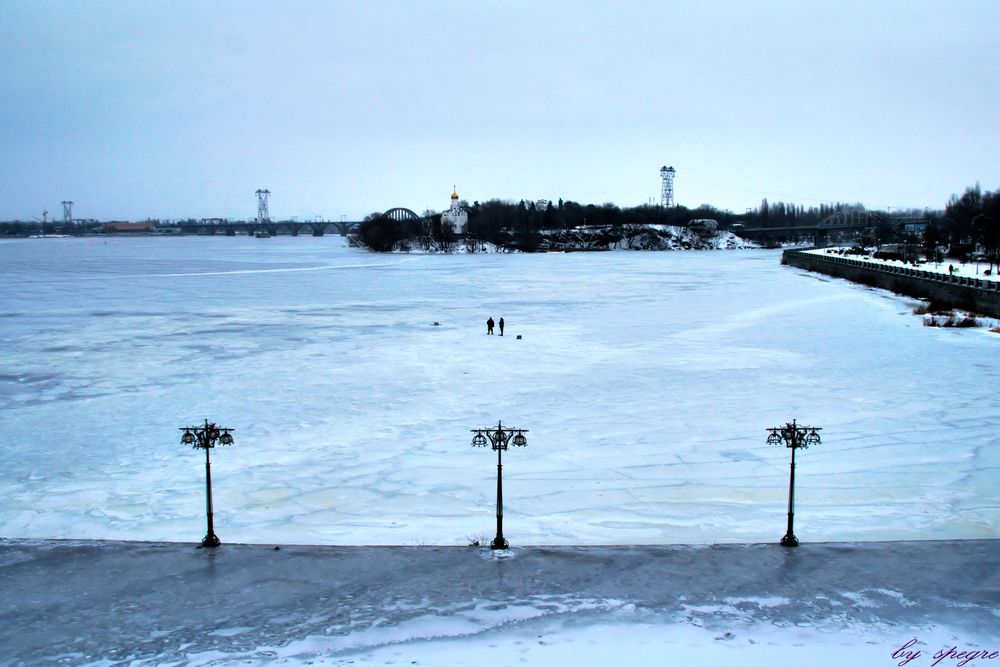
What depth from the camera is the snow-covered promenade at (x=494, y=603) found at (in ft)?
21.8

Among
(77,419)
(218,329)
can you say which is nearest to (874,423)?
(77,419)

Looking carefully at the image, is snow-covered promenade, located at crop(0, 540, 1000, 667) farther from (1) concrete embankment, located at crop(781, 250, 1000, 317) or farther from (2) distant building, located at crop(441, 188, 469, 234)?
(2) distant building, located at crop(441, 188, 469, 234)

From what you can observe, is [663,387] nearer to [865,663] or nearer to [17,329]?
[865,663]

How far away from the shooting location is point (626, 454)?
1191 centimetres

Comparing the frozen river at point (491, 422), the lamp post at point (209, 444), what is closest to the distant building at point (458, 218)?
the frozen river at point (491, 422)

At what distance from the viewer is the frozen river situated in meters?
9.62

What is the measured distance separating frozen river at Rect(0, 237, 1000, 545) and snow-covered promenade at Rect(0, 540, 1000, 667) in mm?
731

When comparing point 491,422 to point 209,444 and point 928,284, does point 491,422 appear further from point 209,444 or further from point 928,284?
point 928,284

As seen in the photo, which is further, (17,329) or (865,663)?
(17,329)

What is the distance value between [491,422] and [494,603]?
5.97m

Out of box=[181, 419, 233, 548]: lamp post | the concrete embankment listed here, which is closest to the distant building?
the concrete embankment

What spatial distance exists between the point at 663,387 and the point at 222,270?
155 ft
